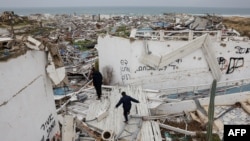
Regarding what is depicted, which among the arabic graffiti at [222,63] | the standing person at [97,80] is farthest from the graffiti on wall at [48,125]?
the arabic graffiti at [222,63]

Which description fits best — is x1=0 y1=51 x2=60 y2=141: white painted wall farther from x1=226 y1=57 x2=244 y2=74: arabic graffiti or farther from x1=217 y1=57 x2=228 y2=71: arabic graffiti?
x1=226 y1=57 x2=244 y2=74: arabic graffiti

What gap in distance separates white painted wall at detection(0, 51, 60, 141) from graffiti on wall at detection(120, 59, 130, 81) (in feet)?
20.6

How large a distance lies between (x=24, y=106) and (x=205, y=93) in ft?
35.8

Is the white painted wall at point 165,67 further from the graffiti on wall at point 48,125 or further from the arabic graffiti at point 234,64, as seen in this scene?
the graffiti on wall at point 48,125

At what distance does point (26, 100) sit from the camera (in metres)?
7.23

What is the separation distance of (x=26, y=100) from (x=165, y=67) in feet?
29.8

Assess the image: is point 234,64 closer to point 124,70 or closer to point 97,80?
point 124,70

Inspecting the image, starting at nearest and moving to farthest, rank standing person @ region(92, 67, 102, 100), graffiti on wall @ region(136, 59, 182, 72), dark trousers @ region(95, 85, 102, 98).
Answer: standing person @ region(92, 67, 102, 100), dark trousers @ region(95, 85, 102, 98), graffiti on wall @ region(136, 59, 182, 72)

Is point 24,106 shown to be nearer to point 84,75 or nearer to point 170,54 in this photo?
point 170,54

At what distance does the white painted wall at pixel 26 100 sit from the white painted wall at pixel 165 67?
6.33 metres

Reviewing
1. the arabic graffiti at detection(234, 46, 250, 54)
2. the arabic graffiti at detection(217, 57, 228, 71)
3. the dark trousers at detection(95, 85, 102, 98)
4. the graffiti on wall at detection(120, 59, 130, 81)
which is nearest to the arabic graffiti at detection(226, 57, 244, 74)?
the arabic graffiti at detection(217, 57, 228, 71)

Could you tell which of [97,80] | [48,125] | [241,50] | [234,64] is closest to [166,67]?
[234,64]

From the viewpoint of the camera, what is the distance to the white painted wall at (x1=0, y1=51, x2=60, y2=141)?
6.21 meters

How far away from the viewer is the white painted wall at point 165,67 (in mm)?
14445
